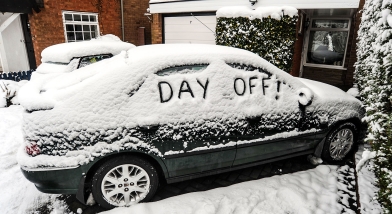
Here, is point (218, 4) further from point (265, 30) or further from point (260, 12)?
point (265, 30)

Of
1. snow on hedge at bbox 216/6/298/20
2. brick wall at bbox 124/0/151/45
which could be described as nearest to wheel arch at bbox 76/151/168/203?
snow on hedge at bbox 216/6/298/20

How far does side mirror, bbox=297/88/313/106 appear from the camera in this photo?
3.34 metres

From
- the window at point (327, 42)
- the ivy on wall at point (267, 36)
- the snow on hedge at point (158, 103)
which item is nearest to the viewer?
the snow on hedge at point (158, 103)

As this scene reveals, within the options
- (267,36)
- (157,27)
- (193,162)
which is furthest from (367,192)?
(157,27)

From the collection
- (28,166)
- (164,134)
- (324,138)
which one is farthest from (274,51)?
(28,166)

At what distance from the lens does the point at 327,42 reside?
944 cm

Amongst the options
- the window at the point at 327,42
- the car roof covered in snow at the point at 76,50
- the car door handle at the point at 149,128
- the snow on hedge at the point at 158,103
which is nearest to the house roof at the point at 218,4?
the window at the point at 327,42

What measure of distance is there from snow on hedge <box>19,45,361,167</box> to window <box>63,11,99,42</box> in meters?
8.27

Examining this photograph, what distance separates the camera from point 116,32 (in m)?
12.0

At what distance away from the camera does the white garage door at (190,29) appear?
8890mm

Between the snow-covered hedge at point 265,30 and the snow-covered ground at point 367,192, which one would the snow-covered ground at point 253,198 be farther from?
the snow-covered hedge at point 265,30

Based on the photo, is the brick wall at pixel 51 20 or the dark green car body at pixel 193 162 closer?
the dark green car body at pixel 193 162

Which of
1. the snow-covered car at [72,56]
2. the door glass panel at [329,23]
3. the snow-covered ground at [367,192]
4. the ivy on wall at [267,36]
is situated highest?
the door glass panel at [329,23]

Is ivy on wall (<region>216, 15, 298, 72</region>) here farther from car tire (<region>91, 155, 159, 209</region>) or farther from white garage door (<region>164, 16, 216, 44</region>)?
car tire (<region>91, 155, 159, 209</region>)
